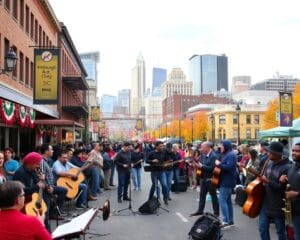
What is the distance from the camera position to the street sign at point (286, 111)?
23.3 m

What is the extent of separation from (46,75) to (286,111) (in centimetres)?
1242

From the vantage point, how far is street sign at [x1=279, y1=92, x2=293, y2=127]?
76.4 feet

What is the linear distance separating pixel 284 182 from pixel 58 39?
4506 cm

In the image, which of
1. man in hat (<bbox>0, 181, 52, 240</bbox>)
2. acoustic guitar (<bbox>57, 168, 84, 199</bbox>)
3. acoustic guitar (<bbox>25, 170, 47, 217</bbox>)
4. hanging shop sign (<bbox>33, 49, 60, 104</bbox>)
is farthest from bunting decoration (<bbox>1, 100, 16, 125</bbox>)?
man in hat (<bbox>0, 181, 52, 240</bbox>)

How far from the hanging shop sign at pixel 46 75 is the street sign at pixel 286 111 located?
11.1 metres

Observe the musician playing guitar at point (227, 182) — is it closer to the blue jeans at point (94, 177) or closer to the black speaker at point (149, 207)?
the black speaker at point (149, 207)

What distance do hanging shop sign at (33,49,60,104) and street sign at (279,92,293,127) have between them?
11.1 metres

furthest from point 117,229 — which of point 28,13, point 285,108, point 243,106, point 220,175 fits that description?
point 243,106

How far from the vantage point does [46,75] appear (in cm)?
2058

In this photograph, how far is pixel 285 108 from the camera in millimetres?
25031

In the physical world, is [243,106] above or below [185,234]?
above

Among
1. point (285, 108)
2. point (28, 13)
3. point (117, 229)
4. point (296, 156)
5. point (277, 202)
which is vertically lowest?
point (117, 229)

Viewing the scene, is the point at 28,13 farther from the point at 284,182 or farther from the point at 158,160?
the point at 284,182

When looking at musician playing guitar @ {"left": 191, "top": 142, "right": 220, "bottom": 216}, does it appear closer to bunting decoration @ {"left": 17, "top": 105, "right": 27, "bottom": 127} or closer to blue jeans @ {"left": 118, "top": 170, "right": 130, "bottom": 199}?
blue jeans @ {"left": 118, "top": 170, "right": 130, "bottom": 199}
